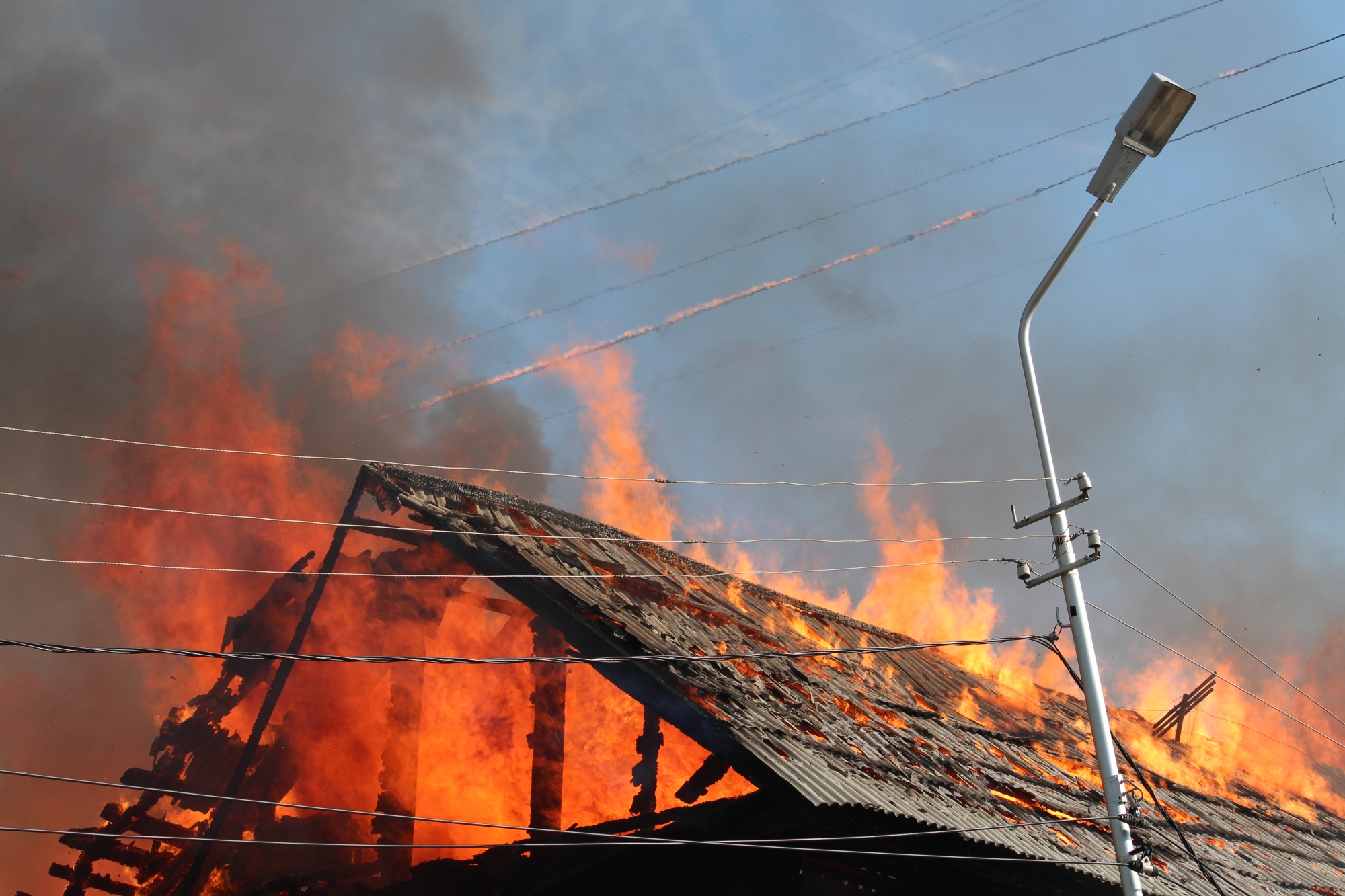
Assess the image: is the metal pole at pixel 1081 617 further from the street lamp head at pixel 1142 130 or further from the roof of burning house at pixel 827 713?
the roof of burning house at pixel 827 713

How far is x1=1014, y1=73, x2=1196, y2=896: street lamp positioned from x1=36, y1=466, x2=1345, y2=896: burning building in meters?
1.01

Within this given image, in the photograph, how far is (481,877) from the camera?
8961 millimetres

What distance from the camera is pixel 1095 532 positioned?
726cm

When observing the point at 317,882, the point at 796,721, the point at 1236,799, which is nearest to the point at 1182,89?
the point at 796,721

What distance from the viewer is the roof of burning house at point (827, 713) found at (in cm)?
770

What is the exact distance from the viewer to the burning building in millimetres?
7688

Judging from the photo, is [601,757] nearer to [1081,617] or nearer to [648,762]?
[648,762]

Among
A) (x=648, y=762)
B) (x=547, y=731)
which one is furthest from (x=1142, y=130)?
(x=547, y=731)

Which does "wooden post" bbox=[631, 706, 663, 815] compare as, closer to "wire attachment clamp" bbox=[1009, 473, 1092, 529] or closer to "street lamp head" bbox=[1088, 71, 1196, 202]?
"wire attachment clamp" bbox=[1009, 473, 1092, 529]

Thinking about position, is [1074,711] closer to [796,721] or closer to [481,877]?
[796,721]

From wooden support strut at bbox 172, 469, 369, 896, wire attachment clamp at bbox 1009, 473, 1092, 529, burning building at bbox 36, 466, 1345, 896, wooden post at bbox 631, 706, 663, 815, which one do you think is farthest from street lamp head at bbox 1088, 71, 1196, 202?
wooden support strut at bbox 172, 469, 369, 896

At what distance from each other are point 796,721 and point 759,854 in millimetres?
1476

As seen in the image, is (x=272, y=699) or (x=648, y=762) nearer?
(x=648, y=762)

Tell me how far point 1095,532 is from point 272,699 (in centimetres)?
940
